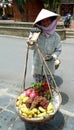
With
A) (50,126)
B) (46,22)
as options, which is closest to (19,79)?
(50,126)

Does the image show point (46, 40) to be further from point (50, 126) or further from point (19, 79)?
point (19, 79)

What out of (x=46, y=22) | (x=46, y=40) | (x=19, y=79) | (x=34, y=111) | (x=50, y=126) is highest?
(x=46, y=22)

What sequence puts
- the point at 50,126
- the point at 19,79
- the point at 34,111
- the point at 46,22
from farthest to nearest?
the point at 19,79 < the point at 50,126 < the point at 46,22 < the point at 34,111

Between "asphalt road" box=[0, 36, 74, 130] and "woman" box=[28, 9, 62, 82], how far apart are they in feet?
3.02

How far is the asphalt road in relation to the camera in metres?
4.04

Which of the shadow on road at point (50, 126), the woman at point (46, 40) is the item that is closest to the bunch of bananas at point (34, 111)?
the shadow on road at point (50, 126)

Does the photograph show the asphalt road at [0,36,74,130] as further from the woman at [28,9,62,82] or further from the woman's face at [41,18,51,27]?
the woman's face at [41,18,51,27]

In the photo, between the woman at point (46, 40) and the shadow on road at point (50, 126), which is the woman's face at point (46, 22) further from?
the shadow on road at point (50, 126)

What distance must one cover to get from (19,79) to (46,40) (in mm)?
2293

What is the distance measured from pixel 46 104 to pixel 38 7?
13429mm

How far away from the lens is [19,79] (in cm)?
589

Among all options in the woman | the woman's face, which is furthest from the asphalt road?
the woman's face

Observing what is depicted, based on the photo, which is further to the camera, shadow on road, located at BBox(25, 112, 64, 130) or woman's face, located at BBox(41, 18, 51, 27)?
shadow on road, located at BBox(25, 112, 64, 130)

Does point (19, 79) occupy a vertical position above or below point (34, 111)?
below
